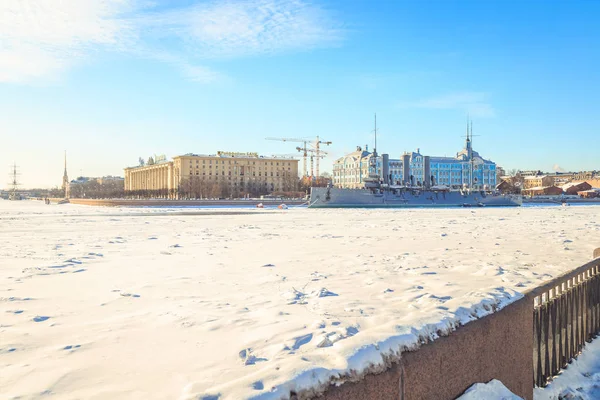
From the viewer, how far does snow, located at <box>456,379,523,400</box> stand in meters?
3.62

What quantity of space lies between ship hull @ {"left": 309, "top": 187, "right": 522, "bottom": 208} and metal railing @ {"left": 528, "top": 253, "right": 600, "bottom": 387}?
4898 cm

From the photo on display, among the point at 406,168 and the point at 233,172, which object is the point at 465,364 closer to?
the point at 406,168

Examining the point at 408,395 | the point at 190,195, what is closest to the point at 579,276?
the point at 408,395

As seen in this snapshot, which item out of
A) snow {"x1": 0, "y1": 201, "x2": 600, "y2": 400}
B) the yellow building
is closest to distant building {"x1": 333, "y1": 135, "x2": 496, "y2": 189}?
the yellow building

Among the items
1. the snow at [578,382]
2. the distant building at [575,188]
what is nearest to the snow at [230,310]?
the snow at [578,382]

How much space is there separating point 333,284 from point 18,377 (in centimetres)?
456

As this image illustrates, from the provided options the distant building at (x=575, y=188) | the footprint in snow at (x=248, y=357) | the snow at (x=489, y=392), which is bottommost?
the snow at (x=489, y=392)

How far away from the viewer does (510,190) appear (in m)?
124

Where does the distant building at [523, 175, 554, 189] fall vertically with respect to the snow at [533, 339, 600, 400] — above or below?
above

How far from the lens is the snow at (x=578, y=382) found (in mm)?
4836

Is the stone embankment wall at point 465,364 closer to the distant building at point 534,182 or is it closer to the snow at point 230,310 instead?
the snow at point 230,310

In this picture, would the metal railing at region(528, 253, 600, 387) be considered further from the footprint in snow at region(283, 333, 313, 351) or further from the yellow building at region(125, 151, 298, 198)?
the yellow building at region(125, 151, 298, 198)

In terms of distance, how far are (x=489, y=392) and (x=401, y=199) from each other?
6223 cm

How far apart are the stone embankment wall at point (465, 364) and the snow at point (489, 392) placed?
45 mm
